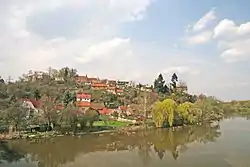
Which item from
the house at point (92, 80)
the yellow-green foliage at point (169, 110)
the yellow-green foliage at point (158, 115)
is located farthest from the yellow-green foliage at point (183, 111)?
the house at point (92, 80)

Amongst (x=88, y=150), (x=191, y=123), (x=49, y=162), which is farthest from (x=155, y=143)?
(x=191, y=123)

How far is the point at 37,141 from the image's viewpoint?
34469 millimetres

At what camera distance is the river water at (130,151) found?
24922mm

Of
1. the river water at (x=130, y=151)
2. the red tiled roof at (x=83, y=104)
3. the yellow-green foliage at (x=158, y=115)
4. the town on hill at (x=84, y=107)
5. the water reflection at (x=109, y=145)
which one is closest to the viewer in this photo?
the river water at (x=130, y=151)

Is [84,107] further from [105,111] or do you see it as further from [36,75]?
[36,75]

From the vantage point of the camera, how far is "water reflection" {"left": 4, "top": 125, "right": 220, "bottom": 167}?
2737 cm

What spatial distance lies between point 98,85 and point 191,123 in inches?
1635

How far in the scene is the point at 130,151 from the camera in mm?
30688

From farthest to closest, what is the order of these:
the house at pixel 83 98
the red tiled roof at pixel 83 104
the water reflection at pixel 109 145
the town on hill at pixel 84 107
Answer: the house at pixel 83 98 → the red tiled roof at pixel 83 104 → the town on hill at pixel 84 107 → the water reflection at pixel 109 145

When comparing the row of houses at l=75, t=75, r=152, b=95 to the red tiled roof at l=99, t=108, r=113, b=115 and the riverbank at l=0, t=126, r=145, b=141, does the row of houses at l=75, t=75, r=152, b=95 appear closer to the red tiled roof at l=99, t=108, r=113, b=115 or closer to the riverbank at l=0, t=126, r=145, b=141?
the red tiled roof at l=99, t=108, r=113, b=115

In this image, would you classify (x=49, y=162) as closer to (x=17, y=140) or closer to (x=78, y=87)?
(x=17, y=140)

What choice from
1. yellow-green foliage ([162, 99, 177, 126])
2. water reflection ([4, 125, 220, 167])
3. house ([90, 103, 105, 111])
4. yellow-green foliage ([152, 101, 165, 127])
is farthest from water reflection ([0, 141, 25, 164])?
house ([90, 103, 105, 111])

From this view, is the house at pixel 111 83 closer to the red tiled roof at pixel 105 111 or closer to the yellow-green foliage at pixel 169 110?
the red tiled roof at pixel 105 111

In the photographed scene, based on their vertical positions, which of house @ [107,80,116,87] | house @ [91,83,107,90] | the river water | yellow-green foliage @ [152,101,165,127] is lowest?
the river water
